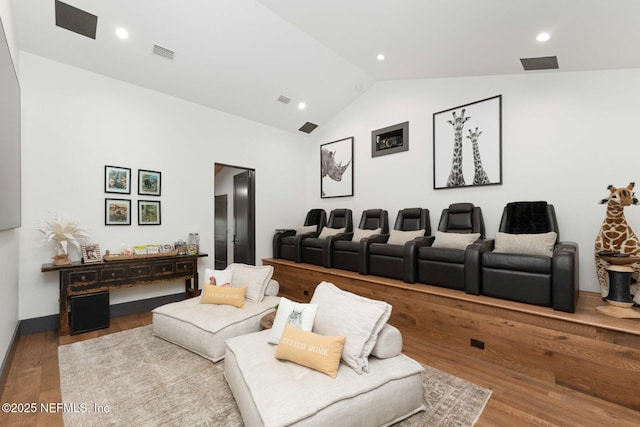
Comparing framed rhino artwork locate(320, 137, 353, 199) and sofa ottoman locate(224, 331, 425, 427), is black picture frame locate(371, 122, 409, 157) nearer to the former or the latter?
framed rhino artwork locate(320, 137, 353, 199)

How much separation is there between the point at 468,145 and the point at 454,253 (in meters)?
1.76

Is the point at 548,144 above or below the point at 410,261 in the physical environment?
above

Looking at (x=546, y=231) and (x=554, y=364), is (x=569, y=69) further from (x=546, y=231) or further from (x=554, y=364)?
(x=554, y=364)

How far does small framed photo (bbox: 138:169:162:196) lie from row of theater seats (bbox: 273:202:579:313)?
2.33 metres

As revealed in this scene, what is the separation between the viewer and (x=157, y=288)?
4.29m

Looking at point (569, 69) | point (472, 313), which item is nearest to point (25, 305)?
point (472, 313)

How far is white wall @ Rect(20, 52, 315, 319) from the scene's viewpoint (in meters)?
3.32

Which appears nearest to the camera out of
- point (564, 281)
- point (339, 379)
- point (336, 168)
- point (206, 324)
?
point (339, 379)

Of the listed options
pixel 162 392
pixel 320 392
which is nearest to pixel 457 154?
pixel 320 392

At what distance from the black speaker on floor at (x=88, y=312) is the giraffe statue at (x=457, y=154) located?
4869mm

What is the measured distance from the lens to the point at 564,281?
240 centimetres

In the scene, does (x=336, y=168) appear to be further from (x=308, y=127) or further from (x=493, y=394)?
(x=493, y=394)

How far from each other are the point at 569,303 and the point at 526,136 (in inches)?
85.6

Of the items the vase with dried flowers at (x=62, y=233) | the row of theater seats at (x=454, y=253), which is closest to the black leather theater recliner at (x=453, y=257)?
the row of theater seats at (x=454, y=253)
